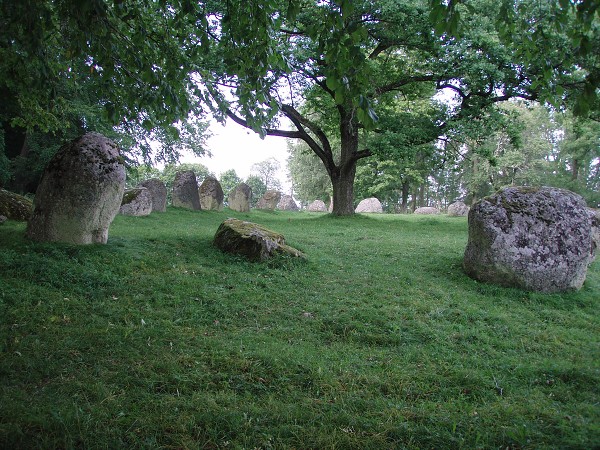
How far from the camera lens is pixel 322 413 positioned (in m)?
3.76

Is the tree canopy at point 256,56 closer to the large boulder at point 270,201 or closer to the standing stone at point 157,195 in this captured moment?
the standing stone at point 157,195

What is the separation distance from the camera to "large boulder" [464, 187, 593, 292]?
8.45 metres

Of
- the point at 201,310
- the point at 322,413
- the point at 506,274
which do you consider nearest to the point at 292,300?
the point at 201,310

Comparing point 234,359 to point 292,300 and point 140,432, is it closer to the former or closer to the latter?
point 140,432

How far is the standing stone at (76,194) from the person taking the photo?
8.30m

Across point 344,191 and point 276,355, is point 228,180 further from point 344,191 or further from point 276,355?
point 276,355

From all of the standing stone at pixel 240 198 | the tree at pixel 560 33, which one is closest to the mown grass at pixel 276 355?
the tree at pixel 560 33

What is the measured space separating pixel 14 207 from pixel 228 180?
4769cm

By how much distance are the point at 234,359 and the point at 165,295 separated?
256 cm

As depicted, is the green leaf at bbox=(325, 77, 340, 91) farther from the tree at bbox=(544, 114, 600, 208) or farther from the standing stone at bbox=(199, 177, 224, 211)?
the tree at bbox=(544, 114, 600, 208)

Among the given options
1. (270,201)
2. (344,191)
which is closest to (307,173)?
(270,201)

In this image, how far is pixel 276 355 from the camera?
16.1 feet

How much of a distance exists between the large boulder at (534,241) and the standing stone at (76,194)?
8.24 metres

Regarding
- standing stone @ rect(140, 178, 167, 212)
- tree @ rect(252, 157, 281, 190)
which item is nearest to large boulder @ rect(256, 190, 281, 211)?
standing stone @ rect(140, 178, 167, 212)
